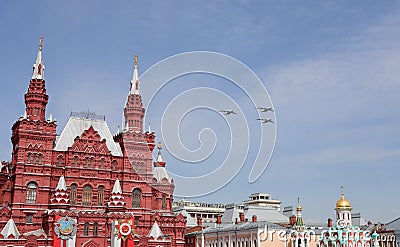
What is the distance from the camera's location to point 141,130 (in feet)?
225

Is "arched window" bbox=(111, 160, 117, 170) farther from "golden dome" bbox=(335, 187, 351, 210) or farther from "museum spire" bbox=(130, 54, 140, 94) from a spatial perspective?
"golden dome" bbox=(335, 187, 351, 210)

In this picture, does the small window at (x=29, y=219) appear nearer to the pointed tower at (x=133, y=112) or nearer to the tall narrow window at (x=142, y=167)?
the tall narrow window at (x=142, y=167)

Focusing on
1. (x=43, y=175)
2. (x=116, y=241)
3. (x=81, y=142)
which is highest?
(x=81, y=142)

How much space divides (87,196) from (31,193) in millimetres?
6722

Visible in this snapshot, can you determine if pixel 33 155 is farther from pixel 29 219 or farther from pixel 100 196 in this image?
pixel 100 196

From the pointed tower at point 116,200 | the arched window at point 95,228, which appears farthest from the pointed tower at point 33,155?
the pointed tower at point 116,200

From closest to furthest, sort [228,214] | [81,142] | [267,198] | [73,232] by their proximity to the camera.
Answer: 1. [73,232]
2. [81,142]
3. [228,214]
4. [267,198]

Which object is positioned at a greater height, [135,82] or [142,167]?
[135,82]

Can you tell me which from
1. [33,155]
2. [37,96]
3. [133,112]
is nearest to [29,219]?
[33,155]

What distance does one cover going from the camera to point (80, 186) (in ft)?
200

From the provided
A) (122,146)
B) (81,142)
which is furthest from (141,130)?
(81,142)

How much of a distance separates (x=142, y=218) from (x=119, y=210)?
442 centimetres

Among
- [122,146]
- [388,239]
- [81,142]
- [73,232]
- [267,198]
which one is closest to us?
[73,232]

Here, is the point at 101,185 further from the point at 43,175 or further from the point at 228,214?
the point at 228,214
